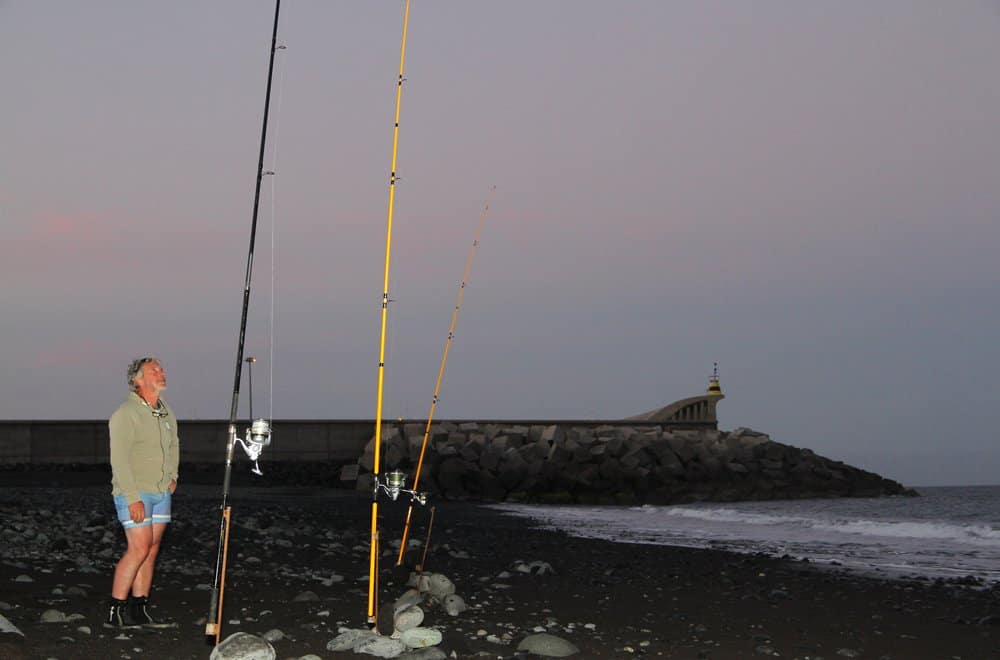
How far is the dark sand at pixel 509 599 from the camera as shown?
19.5ft

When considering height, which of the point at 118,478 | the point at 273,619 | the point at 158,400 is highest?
the point at 158,400

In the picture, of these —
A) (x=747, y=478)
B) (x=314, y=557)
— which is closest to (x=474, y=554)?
(x=314, y=557)

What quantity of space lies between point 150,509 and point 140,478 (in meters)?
0.17

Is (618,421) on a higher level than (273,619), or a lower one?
higher

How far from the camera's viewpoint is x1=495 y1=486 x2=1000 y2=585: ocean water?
12602 mm

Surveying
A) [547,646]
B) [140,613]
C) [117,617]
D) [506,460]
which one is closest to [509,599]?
[547,646]

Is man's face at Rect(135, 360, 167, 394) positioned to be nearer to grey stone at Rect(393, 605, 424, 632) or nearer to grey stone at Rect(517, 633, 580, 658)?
grey stone at Rect(393, 605, 424, 632)

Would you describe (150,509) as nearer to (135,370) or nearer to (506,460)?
(135,370)

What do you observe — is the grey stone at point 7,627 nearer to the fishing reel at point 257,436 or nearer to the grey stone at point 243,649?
the grey stone at point 243,649

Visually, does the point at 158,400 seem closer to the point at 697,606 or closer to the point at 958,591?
the point at 697,606

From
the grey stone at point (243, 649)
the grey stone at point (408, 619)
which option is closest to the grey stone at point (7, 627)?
the grey stone at point (243, 649)

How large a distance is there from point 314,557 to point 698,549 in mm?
4870

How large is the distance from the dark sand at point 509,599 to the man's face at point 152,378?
120 cm

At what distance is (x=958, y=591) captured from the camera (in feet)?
31.0
